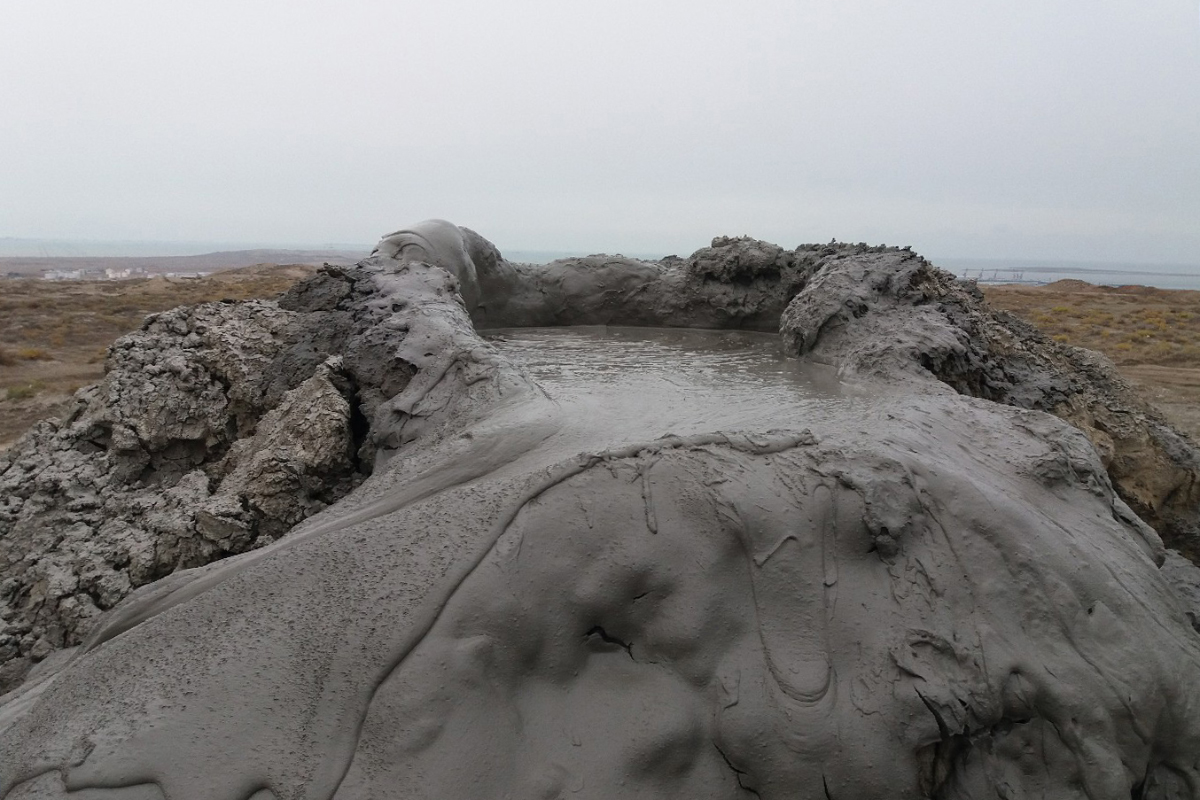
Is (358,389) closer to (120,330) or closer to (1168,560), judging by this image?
(1168,560)

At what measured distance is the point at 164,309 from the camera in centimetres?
1296

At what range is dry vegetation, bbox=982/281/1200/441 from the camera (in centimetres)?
1017

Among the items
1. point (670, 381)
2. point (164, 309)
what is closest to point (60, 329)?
point (164, 309)

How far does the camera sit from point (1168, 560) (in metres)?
2.80

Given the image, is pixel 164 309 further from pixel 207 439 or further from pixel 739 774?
pixel 739 774

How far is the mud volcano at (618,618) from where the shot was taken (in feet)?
5.66

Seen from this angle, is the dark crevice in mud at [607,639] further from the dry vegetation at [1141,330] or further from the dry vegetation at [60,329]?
the dry vegetation at [1141,330]

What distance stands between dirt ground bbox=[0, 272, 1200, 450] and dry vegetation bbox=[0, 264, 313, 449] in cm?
2

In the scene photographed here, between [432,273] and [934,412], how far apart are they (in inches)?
102

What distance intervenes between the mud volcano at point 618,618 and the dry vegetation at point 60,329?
256 cm

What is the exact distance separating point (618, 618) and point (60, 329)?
16.0m

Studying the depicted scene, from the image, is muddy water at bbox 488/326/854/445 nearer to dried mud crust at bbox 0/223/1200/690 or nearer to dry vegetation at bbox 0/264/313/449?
dried mud crust at bbox 0/223/1200/690

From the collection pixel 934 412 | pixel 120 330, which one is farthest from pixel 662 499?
pixel 120 330

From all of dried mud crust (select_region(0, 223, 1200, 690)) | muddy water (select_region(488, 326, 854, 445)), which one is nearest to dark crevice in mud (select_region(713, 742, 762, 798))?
muddy water (select_region(488, 326, 854, 445))
